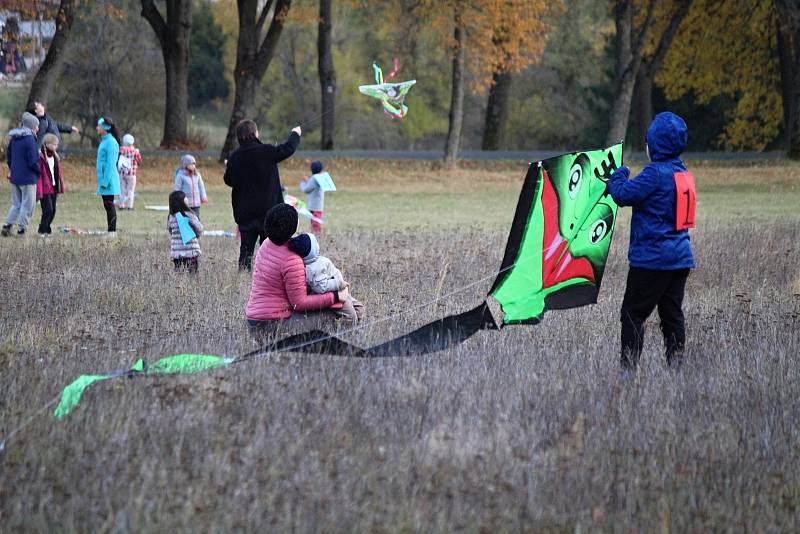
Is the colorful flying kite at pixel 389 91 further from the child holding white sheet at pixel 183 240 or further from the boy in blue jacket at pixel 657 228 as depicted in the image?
the boy in blue jacket at pixel 657 228

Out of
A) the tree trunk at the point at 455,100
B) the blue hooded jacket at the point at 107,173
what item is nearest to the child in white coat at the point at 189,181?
the blue hooded jacket at the point at 107,173

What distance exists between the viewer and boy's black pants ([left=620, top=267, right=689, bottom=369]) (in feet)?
25.3

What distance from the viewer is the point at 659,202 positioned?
25.2 feet

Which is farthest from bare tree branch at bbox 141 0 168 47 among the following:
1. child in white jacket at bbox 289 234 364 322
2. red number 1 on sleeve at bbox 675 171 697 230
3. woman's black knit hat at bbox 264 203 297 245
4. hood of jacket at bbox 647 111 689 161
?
red number 1 on sleeve at bbox 675 171 697 230

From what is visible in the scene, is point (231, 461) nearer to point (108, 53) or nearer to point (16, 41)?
point (16, 41)

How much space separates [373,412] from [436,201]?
2402 centimetres

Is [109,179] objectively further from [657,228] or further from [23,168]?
[657,228]

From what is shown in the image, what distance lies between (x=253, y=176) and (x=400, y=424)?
6.11 m

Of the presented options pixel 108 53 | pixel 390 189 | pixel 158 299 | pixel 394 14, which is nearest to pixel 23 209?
pixel 158 299

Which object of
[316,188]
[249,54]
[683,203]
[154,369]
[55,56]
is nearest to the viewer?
[154,369]

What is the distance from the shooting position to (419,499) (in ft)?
17.3

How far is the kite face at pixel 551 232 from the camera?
Answer: 8.37m

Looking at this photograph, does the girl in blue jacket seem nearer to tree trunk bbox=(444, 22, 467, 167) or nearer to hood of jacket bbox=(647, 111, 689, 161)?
hood of jacket bbox=(647, 111, 689, 161)

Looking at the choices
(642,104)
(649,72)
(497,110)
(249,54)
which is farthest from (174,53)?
(642,104)
